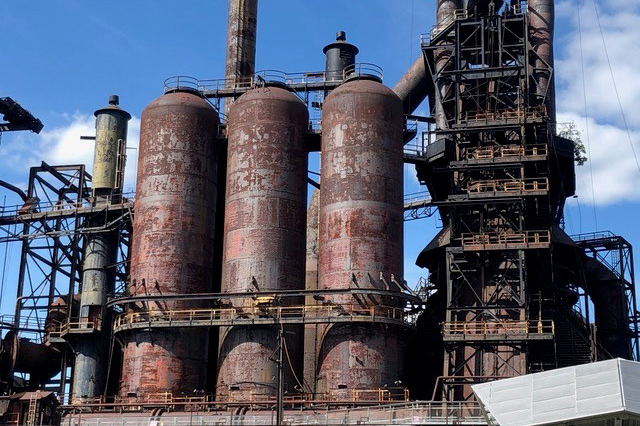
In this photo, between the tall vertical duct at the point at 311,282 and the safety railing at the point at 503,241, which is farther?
the tall vertical duct at the point at 311,282

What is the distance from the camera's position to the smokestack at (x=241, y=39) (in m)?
78.4

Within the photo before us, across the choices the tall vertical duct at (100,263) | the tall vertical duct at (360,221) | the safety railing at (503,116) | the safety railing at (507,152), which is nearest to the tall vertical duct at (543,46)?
the safety railing at (503,116)

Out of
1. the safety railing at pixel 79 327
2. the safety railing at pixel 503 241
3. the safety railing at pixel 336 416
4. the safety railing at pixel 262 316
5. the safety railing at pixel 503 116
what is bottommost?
the safety railing at pixel 336 416

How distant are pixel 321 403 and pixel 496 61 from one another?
2568 centimetres

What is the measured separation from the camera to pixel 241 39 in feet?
262

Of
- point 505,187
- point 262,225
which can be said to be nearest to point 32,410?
point 262,225

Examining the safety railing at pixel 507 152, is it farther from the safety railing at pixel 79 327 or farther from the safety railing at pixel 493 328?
the safety railing at pixel 79 327

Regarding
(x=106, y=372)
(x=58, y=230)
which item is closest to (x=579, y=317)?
(x=106, y=372)

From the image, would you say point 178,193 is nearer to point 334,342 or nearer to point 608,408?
point 334,342

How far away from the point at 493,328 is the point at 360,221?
9.92 metres

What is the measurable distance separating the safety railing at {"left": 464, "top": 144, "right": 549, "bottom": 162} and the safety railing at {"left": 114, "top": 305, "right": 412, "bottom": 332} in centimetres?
1057

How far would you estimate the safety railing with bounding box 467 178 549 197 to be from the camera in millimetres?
61466

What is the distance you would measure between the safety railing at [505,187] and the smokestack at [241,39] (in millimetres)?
21815

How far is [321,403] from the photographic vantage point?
58.7 meters
